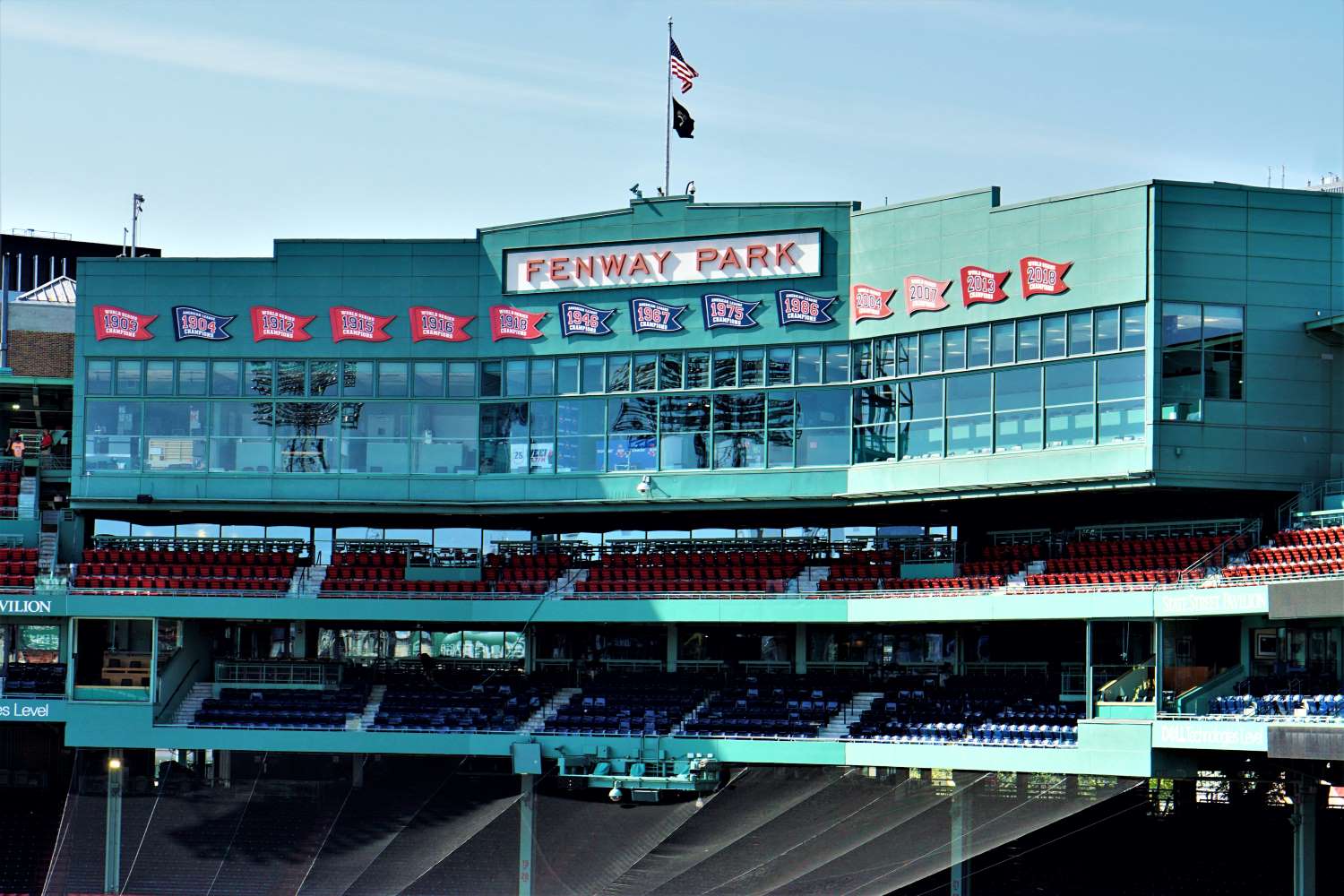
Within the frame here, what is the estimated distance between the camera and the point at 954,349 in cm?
4250

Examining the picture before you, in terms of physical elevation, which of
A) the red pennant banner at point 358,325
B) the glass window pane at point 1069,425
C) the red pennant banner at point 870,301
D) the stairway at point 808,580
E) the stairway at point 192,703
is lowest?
the stairway at point 192,703

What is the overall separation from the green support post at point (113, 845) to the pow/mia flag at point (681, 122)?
21282mm

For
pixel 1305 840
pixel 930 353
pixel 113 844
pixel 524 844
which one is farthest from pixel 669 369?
pixel 1305 840

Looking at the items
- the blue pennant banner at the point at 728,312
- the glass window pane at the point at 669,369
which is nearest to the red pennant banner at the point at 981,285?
the blue pennant banner at the point at 728,312

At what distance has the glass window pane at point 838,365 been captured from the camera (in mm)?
44438

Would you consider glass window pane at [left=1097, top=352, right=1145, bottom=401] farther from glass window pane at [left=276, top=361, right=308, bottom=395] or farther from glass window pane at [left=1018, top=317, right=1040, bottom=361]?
glass window pane at [left=276, top=361, right=308, bottom=395]

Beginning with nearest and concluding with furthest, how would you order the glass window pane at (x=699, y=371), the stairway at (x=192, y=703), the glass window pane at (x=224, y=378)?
the glass window pane at (x=699, y=371)
the stairway at (x=192, y=703)
the glass window pane at (x=224, y=378)

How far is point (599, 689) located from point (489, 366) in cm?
875

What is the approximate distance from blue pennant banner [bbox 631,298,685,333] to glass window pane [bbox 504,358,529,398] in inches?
127

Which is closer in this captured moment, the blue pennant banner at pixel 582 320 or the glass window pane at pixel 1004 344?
the glass window pane at pixel 1004 344

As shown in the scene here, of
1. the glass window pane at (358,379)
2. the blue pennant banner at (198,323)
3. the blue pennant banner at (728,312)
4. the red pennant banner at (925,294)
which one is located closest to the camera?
the red pennant banner at (925,294)

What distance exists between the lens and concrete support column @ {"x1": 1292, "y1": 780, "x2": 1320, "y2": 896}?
36.7 meters

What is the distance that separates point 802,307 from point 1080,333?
7271 mm

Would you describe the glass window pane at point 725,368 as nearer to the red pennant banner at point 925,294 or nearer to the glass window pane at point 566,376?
the glass window pane at point 566,376
